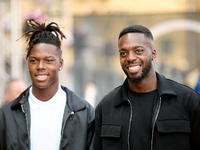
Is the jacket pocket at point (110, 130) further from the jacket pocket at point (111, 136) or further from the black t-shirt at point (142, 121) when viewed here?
the black t-shirt at point (142, 121)

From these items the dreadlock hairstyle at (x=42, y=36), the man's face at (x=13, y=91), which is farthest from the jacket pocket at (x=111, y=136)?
the man's face at (x=13, y=91)

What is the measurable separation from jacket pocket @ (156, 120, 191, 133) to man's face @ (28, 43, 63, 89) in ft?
3.57

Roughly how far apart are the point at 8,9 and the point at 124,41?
4.50 metres

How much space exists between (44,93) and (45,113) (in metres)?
0.19

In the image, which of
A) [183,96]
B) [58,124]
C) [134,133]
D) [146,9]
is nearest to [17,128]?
[58,124]

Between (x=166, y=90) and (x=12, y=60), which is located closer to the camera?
(x=166, y=90)

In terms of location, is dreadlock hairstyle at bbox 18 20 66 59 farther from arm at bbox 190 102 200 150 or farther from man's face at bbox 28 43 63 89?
arm at bbox 190 102 200 150

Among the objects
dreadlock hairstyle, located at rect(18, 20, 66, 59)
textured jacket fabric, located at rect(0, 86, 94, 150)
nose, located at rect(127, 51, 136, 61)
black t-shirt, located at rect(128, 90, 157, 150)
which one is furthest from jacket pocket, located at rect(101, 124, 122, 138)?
dreadlock hairstyle, located at rect(18, 20, 66, 59)

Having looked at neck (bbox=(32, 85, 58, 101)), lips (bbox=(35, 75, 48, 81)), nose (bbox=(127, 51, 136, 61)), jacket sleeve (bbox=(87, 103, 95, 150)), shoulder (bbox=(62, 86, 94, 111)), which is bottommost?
jacket sleeve (bbox=(87, 103, 95, 150))

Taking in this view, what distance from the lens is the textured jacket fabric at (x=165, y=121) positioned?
2.96m

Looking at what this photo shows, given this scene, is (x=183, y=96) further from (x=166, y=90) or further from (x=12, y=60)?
(x=12, y=60)

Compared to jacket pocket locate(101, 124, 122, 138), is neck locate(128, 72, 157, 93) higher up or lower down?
higher up

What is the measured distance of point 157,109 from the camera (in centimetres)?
302

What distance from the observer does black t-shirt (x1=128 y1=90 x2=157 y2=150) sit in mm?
3012
